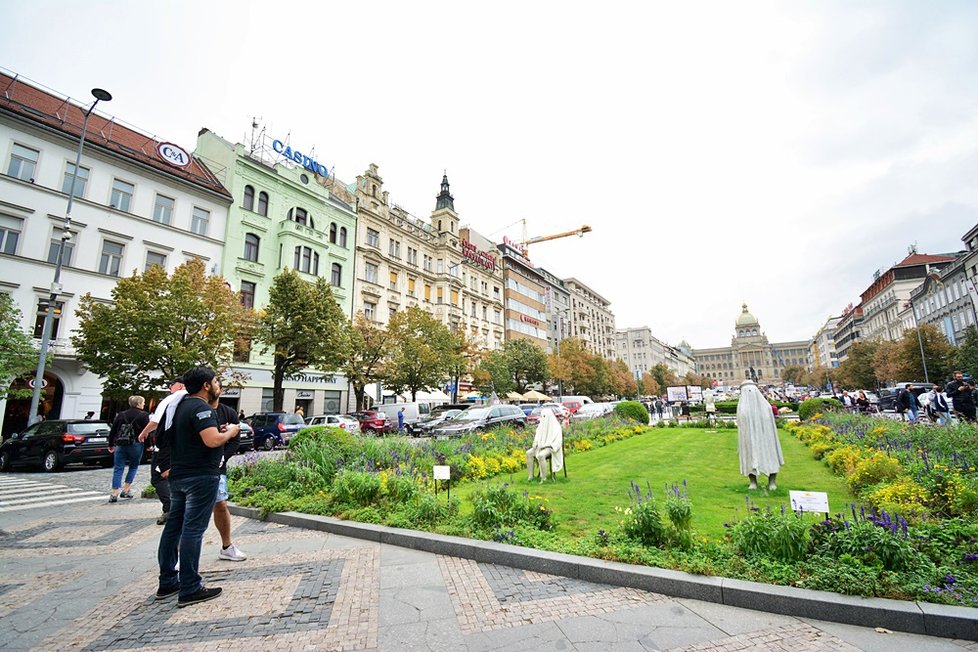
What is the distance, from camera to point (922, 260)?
75.2 m

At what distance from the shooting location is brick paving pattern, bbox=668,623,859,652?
3.38 metres

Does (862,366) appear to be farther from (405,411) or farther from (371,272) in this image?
(371,272)

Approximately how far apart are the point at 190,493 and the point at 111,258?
28092mm

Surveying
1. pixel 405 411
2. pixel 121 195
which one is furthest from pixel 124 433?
pixel 121 195

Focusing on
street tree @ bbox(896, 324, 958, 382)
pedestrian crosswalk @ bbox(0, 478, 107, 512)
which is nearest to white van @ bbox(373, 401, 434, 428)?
pedestrian crosswalk @ bbox(0, 478, 107, 512)

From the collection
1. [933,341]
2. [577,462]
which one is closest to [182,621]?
[577,462]

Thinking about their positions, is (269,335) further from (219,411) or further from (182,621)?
(182,621)

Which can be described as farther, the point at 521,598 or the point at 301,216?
the point at 301,216

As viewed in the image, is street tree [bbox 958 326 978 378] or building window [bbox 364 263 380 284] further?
building window [bbox 364 263 380 284]

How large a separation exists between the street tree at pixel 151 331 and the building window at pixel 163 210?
883 centimetres

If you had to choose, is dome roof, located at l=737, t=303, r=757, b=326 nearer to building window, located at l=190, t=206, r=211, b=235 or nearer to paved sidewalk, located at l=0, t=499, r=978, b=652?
building window, located at l=190, t=206, r=211, b=235

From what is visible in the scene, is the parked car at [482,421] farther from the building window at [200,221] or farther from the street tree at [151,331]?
the building window at [200,221]

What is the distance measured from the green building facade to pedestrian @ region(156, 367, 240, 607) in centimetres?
2703

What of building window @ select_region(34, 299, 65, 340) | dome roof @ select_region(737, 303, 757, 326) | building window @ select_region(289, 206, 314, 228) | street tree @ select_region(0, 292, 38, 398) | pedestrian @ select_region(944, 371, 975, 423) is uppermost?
dome roof @ select_region(737, 303, 757, 326)
